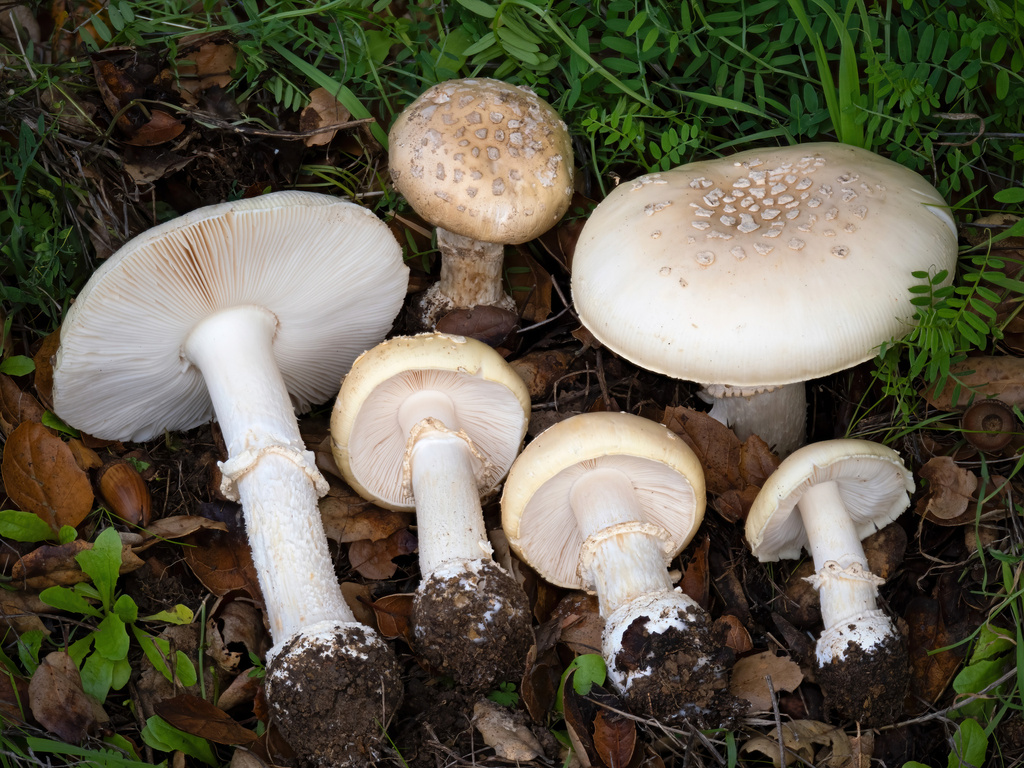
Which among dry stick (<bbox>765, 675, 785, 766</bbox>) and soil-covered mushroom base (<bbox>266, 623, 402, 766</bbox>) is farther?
soil-covered mushroom base (<bbox>266, 623, 402, 766</bbox>)

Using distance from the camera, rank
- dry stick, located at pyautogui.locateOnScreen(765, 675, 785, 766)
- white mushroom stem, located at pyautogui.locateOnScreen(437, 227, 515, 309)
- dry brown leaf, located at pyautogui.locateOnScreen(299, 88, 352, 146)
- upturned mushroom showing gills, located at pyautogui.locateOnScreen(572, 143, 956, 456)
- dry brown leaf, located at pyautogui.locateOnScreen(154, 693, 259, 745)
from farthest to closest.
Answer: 1. dry brown leaf, located at pyautogui.locateOnScreen(299, 88, 352, 146)
2. white mushroom stem, located at pyautogui.locateOnScreen(437, 227, 515, 309)
3. dry brown leaf, located at pyautogui.locateOnScreen(154, 693, 259, 745)
4. upturned mushroom showing gills, located at pyautogui.locateOnScreen(572, 143, 956, 456)
5. dry stick, located at pyautogui.locateOnScreen(765, 675, 785, 766)

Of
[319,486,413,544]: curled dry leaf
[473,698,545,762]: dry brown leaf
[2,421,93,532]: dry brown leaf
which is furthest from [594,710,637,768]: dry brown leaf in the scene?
[2,421,93,532]: dry brown leaf

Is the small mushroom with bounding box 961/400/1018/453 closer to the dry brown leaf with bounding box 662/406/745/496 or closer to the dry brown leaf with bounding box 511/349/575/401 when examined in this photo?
the dry brown leaf with bounding box 662/406/745/496

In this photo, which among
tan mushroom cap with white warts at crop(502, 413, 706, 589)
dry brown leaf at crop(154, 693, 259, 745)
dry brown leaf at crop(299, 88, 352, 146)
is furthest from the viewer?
dry brown leaf at crop(299, 88, 352, 146)

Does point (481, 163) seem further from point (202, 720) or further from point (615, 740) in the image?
point (202, 720)

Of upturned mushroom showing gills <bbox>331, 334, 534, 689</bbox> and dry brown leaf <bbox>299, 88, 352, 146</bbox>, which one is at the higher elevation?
dry brown leaf <bbox>299, 88, 352, 146</bbox>

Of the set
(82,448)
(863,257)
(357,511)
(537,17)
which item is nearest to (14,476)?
(82,448)

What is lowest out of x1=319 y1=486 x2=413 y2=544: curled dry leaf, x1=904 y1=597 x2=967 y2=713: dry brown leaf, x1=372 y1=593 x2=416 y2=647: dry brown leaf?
x1=904 y1=597 x2=967 y2=713: dry brown leaf

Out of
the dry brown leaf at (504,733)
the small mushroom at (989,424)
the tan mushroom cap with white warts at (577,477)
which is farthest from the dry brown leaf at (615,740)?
the small mushroom at (989,424)
